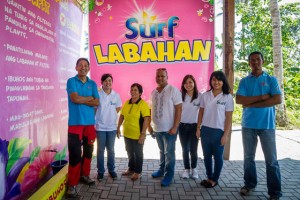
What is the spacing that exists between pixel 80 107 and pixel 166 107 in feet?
3.63

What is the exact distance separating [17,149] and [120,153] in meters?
2.89

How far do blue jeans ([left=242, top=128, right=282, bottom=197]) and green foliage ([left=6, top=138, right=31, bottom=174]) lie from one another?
2.55 meters

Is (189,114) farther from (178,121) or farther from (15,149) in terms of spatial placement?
(15,149)

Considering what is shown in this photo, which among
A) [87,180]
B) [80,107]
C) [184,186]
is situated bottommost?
[184,186]

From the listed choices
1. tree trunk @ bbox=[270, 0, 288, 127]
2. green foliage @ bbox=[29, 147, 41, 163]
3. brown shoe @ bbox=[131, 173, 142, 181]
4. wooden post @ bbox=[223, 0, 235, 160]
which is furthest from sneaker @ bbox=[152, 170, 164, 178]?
tree trunk @ bbox=[270, 0, 288, 127]

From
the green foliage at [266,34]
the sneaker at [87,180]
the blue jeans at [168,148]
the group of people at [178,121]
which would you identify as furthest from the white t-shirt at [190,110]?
the green foliage at [266,34]

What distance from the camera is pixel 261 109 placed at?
9.94 feet

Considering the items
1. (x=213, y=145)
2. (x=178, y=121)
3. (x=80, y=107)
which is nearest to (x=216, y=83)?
(x=178, y=121)

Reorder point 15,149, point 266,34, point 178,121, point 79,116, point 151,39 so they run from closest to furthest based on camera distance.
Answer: point 15,149, point 79,116, point 178,121, point 151,39, point 266,34

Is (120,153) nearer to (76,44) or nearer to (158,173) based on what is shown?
(158,173)

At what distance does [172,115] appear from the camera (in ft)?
11.4

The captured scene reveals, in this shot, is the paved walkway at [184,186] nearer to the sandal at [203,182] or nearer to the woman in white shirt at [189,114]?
the sandal at [203,182]

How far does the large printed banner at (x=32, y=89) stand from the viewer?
2.40 metres

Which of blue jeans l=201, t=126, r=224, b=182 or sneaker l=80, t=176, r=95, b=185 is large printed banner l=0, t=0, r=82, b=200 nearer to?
sneaker l=80, t=176, r=95, b=185
